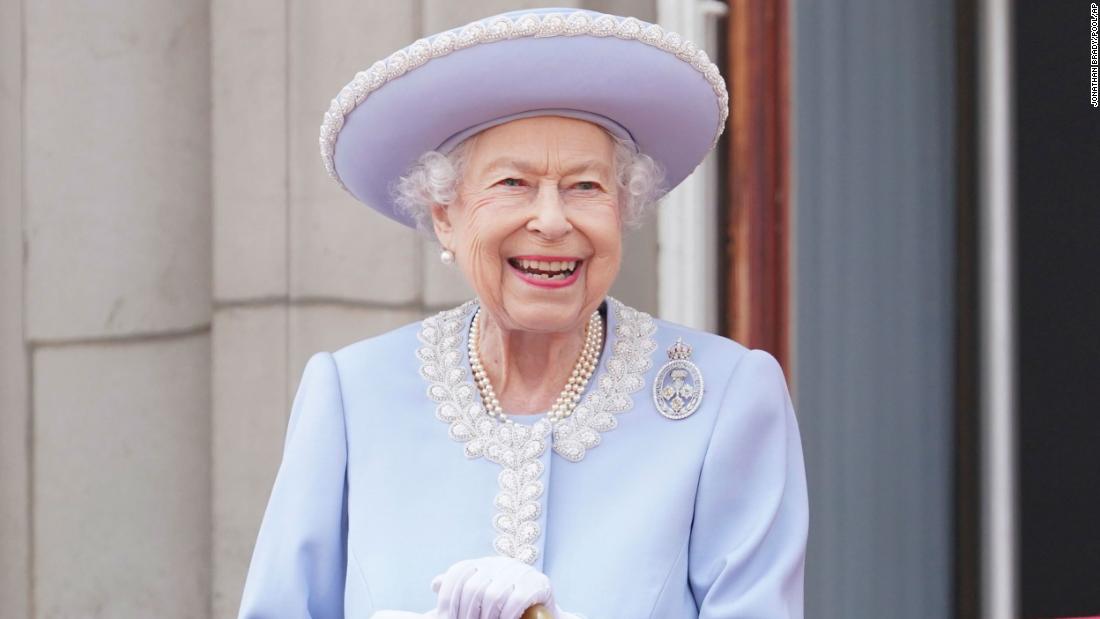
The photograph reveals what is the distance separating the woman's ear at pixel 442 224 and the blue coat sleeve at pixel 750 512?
0.50 meters

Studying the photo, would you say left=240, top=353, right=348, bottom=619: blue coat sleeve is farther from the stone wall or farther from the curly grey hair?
the stone wall

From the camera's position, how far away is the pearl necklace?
278 cm

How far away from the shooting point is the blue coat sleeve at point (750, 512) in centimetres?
258

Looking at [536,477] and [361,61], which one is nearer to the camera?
[536,477]

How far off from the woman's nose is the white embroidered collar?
0.30 m

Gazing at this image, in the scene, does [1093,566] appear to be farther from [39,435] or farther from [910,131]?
[39,435]

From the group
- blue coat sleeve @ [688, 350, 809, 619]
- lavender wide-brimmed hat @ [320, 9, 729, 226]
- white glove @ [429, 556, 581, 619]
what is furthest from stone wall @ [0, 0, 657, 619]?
white glove @ [429, 556, 581, 619]

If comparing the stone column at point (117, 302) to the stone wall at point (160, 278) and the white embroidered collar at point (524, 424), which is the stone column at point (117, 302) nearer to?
the stone wall at point (160, 278)

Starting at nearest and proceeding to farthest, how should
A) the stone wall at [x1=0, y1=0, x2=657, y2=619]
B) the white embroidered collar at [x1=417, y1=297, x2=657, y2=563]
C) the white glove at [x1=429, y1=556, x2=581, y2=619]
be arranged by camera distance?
the white glove at [x1=429, y1=556, x2=581, y2=619], the white embroidered collar at [x1=417, y1=297, x2=657, y2=563], the stone wall at [x1=0, y1=0, x2=657, y2=619]

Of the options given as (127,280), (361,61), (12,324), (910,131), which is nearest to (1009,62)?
(910,131)

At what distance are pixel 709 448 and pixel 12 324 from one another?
2592mm

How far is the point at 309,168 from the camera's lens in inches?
180

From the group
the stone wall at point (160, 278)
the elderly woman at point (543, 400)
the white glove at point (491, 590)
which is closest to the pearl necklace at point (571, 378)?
the elderly woman at point (543, 400)

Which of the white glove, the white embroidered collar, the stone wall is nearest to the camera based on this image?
the white glove
